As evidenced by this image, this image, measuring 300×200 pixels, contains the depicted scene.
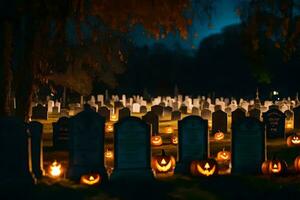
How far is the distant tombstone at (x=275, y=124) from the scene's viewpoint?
19625 mm

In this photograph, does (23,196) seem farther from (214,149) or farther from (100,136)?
(214,149)

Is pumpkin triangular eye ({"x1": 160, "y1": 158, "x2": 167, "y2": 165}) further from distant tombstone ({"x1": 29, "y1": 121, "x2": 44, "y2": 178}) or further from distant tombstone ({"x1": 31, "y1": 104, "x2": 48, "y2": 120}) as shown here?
distant tombstone ({"x1": 31, "y1": 104, "x2": 48, "y2": 120})

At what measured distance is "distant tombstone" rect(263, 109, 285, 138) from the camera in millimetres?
19625

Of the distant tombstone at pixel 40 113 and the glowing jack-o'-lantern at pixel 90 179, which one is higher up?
the distant tombstone at pixel 40 113

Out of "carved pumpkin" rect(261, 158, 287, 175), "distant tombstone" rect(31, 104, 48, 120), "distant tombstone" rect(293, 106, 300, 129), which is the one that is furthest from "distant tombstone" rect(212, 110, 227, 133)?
"distant tombstone" rect(31, 104, 48, 120)

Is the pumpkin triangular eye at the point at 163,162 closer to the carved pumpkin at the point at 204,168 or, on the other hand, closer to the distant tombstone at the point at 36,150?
the carved pumpkin at the point at 204,168

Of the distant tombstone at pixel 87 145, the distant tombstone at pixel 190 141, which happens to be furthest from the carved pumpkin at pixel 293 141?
the distant tombstone at pixel 87 145

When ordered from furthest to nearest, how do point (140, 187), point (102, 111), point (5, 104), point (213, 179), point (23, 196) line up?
point (102, 111) → point (5, 104) → point (213, 179) → point (140, 187) → point (23, 196)

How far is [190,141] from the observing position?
42.0 feet

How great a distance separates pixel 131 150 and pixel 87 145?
93 centimetres

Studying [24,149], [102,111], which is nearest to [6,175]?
[24,149]

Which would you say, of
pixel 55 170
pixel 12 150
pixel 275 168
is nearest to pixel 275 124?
pixel 275 168

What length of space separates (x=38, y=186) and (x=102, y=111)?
17.6 meters

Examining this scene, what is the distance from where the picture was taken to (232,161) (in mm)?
12609
